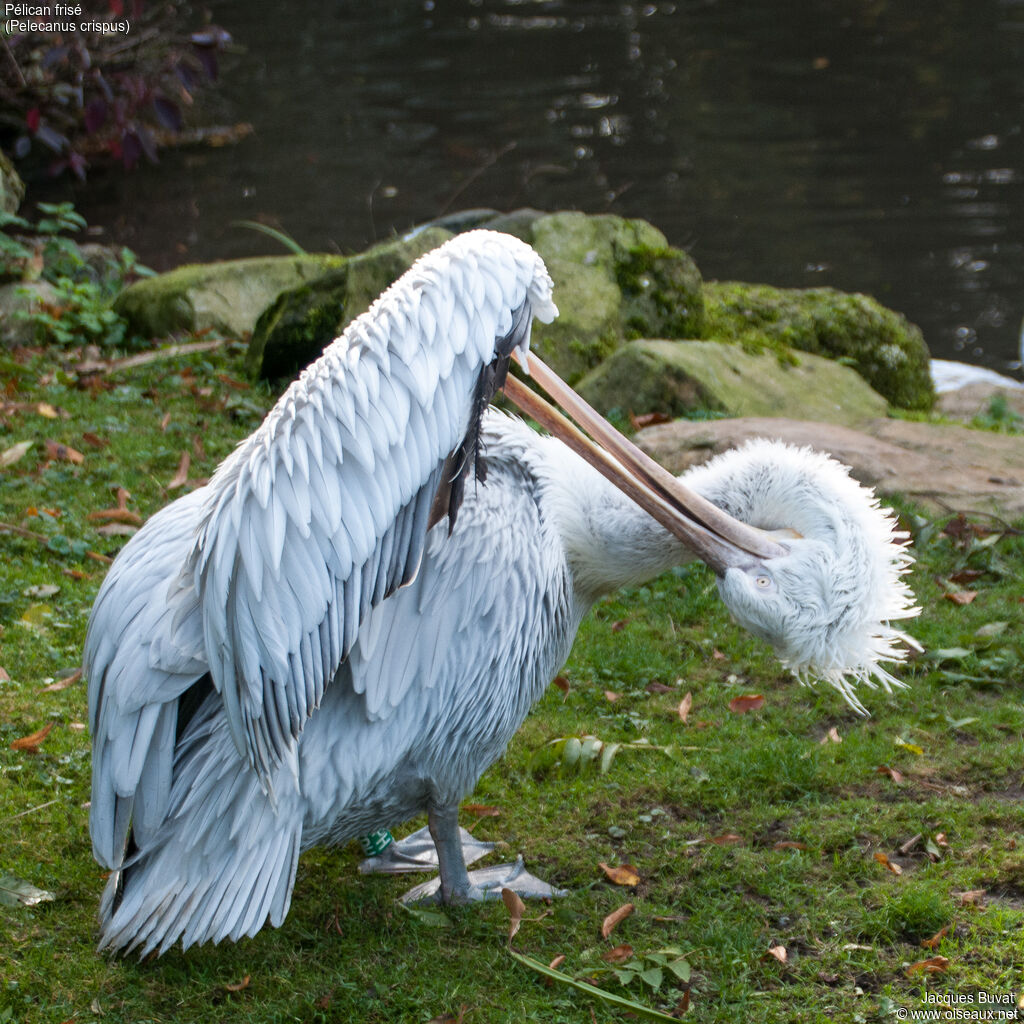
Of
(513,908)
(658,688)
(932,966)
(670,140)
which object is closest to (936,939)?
(932,966)

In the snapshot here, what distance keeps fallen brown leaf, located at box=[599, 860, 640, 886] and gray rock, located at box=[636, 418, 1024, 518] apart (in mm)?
2328

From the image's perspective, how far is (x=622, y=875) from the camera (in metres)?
3.51

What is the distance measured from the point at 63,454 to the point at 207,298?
7.56ft

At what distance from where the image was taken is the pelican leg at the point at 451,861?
3395 mm

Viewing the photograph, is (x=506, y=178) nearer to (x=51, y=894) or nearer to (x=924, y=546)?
(x=924, y=546)

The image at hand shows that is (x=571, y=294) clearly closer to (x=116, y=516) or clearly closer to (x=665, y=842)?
(x=116, y=516)

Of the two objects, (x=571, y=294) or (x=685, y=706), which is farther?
(x=571, y=294)

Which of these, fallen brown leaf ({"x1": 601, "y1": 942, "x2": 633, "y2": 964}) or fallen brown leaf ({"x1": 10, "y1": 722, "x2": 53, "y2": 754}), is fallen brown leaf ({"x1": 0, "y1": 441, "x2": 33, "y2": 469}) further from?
fallen brown leaf ({"x1": 601, "y1": 942, "x2": 633, "y2": 964})

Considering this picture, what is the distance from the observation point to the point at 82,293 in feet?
26.0

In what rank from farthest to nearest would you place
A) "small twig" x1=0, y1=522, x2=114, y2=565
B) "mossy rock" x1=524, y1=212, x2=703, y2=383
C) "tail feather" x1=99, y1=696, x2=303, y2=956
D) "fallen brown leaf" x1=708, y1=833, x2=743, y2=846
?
"mossy rock" x1=524, y1=212, x2=703, y2=383, "small twig" x1=0, y1=522, x2=114, y2=565, "fallen brown leaf" x1=708, y1=833, x2=743, y2=846, "tail feather" x1=99, y1=696, x2=303, y2=956

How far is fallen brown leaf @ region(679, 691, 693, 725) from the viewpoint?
168 inches

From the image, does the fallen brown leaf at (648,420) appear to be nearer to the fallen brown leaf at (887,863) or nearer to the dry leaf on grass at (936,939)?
the fallen brown leaf at (887,863)

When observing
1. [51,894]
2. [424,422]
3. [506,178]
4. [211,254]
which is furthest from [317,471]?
[506,178]

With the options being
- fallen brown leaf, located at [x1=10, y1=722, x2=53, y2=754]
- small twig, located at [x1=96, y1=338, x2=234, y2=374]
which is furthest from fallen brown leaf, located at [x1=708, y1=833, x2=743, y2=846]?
small twig, located at [x1=96, y1=338, x2=234, y2=374]
